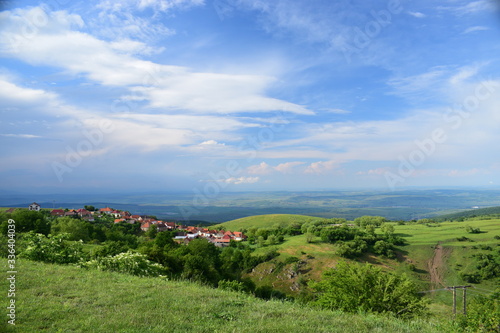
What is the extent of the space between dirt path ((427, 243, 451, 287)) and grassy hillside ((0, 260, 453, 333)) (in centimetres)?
7011

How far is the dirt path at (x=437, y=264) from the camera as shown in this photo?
6322 centimetres

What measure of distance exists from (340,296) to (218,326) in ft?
45.1

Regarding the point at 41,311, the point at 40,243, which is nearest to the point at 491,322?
the point at 41,311

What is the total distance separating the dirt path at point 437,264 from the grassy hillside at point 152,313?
230 feet

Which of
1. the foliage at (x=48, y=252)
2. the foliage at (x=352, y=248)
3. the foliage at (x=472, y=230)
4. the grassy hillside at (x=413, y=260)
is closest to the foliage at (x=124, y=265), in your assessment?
the foliage at (x=48, y=252)

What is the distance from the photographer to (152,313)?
647 cm

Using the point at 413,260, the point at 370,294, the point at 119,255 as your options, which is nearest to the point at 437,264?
the point at 413,260

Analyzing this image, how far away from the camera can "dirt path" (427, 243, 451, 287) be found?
63.2 metres

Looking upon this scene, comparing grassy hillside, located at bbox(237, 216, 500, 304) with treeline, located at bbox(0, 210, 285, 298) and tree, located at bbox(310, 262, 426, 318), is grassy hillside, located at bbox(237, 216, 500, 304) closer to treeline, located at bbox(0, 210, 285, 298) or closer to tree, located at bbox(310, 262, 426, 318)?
treeline, located at bbox(0, 210, 285, 298)

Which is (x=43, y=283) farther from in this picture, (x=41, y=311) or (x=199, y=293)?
(x=199, y=293)

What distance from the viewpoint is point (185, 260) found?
91.3 feet

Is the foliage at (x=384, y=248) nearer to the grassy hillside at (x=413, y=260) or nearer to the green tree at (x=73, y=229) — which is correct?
the grassy hillside at (x=413, y=260)

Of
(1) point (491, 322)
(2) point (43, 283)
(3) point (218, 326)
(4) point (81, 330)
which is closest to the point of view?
(4) point (81, 330)

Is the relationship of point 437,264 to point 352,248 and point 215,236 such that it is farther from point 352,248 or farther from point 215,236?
point 215,236
